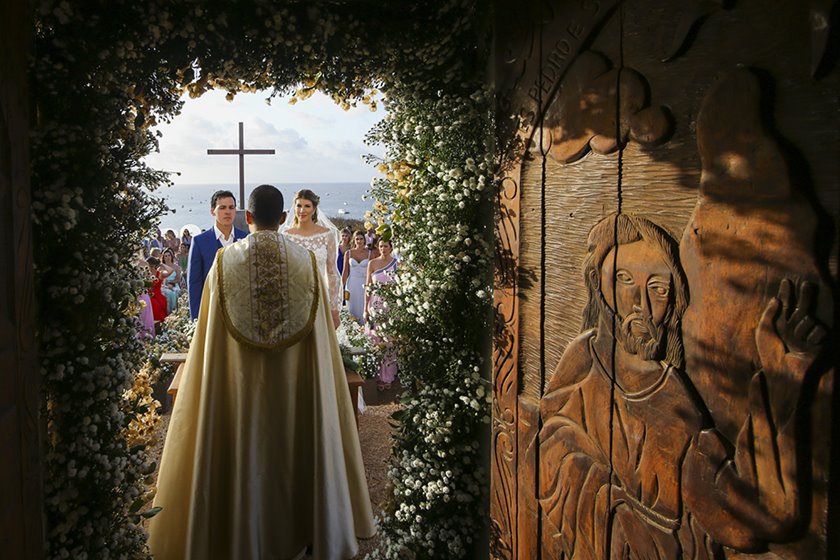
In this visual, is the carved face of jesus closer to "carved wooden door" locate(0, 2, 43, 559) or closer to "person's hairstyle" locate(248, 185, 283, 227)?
"carved wooden door" locate(0, 2, 43, 559)

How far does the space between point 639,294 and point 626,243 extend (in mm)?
202

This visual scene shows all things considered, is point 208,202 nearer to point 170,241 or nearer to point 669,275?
point 170,241

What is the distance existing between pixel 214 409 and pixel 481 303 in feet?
6.47

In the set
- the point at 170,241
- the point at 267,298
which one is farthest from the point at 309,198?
the point at 170,241

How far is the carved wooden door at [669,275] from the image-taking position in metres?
1.73

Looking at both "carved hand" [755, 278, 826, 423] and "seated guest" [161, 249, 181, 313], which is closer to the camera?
"carved hand" [755, 278, 826, 423]

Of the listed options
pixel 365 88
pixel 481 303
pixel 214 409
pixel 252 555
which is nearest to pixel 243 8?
pixel 365 88

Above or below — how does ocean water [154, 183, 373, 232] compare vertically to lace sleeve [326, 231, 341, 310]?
above

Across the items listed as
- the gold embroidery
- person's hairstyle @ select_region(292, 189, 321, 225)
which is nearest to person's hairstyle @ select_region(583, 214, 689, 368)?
the gold embroidery

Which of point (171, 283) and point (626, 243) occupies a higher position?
point (626, 243)

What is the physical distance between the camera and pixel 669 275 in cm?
218

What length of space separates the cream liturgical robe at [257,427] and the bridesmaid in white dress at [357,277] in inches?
188

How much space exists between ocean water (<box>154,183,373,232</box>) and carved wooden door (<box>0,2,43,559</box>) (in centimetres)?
77

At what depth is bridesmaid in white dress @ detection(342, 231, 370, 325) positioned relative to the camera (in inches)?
380
